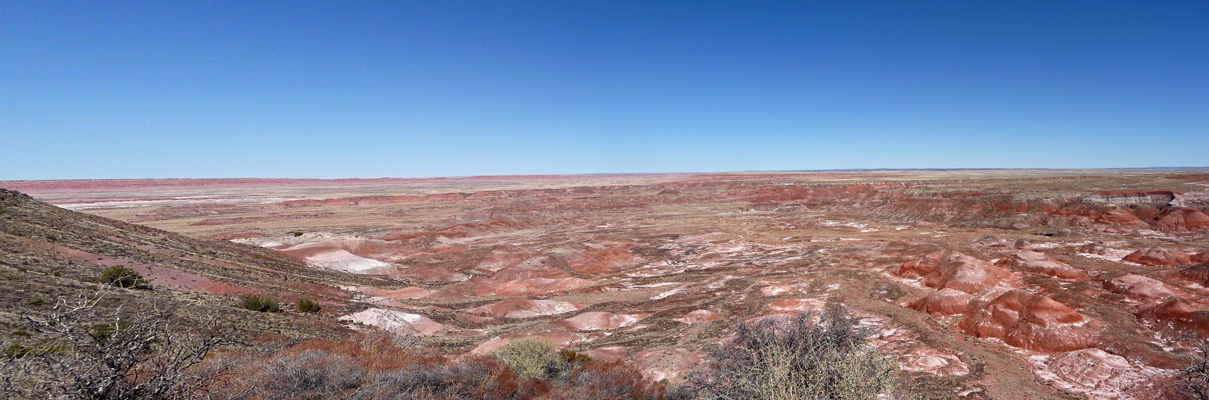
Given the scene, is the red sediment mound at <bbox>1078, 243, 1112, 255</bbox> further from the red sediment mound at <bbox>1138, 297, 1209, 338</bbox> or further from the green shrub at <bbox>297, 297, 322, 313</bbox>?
the green shrub at <bbox>297, 297, 322, 313</bbox>

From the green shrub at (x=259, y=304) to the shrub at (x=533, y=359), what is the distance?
9.31 meters

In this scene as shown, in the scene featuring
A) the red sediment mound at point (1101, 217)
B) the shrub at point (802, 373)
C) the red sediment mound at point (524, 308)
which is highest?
the shrub at point (802, 373)

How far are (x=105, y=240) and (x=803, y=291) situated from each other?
31143 mm

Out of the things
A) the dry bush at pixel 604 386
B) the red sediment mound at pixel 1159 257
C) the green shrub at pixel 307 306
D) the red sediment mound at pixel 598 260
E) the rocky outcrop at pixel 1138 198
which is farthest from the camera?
the rocky outcrop at pixel 1138 198

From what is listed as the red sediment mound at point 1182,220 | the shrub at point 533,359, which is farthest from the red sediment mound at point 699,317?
the red sediment mound at point 1182,220

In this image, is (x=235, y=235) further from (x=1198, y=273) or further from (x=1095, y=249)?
(x=1095, y=249)

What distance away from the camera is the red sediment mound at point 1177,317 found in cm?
1381

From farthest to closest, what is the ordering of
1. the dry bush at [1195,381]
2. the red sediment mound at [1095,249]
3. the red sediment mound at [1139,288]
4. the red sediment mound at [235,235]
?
the red sediment mound at [235,235] < the red sediment mound at [1095,249] < the red sediment mound at [1139,288] < the dry bush at [1195,381]

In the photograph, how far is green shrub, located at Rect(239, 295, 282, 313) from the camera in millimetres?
15398

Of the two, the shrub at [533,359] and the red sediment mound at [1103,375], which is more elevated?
the shrub at [533,359]

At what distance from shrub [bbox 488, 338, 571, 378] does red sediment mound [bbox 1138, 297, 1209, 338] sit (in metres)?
18.7

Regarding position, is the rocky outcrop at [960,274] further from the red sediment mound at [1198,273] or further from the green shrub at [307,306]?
the green shrub at [307,306]

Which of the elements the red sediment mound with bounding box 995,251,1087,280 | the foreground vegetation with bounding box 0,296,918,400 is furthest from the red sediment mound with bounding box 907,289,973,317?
the foreground vegetation with bounding box 0,296,918,400

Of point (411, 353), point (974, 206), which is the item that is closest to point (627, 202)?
point (974, 206)
